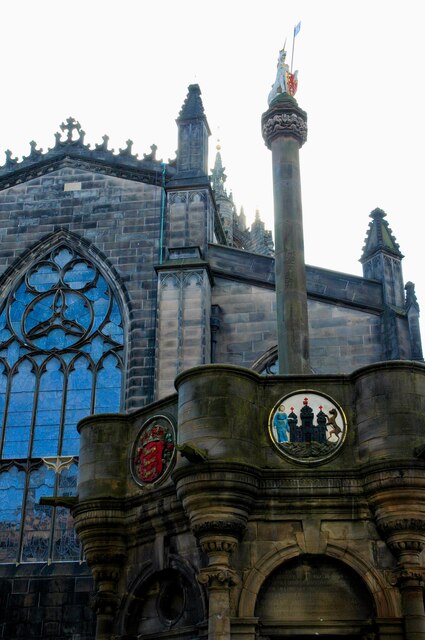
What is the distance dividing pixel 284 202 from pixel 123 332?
8978mm

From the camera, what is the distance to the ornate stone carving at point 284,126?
15.0 metres

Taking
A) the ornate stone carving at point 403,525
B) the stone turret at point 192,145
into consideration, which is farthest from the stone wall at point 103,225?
the ornate stone carving at point 403,525

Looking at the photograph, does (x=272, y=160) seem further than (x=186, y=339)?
No

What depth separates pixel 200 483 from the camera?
33.9 ft

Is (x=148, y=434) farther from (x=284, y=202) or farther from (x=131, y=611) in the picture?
(x=284, y=202)

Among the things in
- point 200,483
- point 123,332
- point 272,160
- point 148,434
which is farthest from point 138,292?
point 200,483

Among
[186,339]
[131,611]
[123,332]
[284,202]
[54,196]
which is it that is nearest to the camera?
[131,611]

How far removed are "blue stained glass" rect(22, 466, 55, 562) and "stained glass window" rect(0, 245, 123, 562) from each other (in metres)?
0.02

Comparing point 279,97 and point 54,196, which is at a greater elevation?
point 54,196

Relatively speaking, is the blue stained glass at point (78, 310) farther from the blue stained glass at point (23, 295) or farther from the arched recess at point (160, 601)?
the arched recess at point (160, 601)

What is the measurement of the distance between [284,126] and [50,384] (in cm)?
1005

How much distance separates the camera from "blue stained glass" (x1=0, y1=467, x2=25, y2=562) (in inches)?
811

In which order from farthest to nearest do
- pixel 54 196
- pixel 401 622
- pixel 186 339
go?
pixel 54 196 < pixel 186 339 < pixel 401 622

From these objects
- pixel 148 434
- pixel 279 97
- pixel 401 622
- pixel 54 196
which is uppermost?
pixel 54 196
